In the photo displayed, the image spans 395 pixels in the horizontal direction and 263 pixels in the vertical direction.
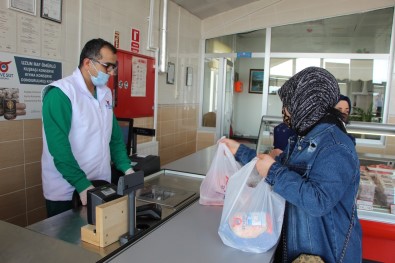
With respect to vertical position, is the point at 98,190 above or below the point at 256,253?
above

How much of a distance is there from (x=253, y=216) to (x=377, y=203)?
1073 millimetres

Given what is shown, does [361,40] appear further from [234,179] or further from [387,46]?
[234,179]

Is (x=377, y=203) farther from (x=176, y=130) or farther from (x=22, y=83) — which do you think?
(x=176, y=130)

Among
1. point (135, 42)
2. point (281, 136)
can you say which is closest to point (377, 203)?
point (281, 136)

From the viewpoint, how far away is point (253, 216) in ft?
3.58

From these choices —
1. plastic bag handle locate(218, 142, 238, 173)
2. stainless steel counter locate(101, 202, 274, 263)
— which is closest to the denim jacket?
stainless steel counter locate(101, 202, 274, 263)

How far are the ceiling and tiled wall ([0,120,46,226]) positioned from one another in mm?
2830

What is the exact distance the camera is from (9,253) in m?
0.97

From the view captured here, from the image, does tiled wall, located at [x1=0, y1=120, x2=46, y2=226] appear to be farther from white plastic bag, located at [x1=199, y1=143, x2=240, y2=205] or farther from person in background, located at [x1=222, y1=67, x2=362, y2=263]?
person in background, located at [x1=222, y1=67, x2=362, y2=263]

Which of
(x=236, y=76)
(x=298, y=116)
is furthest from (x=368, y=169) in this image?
(x=236, y=76)

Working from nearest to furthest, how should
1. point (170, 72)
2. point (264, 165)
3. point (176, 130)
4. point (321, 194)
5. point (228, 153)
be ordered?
point (321, 194), point (264, 165), point (228, 153), point (170, 72), point (176, 130)

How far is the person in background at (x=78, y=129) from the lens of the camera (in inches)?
58.4

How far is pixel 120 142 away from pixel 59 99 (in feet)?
1.69

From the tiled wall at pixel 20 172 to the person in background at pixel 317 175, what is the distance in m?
1.94
